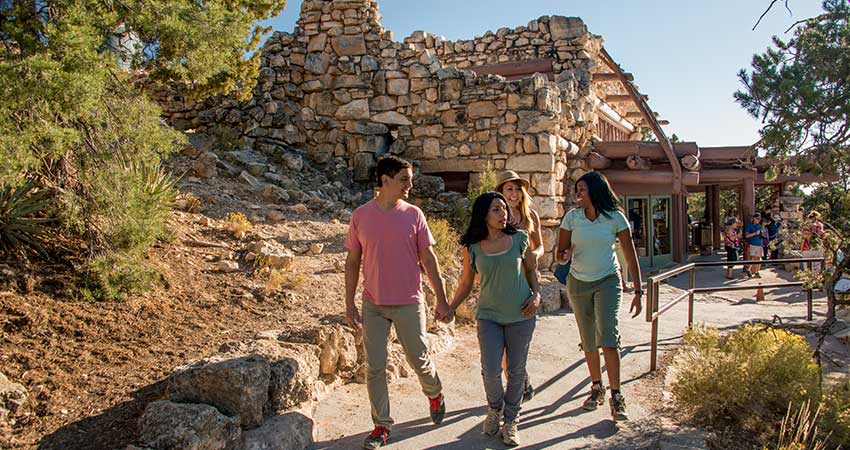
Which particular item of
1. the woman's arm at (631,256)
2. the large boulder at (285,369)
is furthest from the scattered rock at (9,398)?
the woman's arm at (631,256)

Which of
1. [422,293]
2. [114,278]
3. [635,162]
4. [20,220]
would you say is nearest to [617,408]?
[422,293]

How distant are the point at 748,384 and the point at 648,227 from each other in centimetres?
1135

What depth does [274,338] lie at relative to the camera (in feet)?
14.6

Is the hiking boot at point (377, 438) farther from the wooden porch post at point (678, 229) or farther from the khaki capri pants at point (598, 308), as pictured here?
the wooden porch post at point (678, 229)

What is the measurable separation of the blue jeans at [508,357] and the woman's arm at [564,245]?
0.78m

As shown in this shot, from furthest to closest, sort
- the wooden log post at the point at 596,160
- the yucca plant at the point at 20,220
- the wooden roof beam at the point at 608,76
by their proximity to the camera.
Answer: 1. the wooden roof beam at the point at 608,76
2. the wooden log post at the point at 596,160
3. the yucca plant at the point at 20,220

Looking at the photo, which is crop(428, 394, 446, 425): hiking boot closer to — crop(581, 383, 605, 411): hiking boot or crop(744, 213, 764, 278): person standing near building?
crop(581, 383, 605, 411): hiking boot

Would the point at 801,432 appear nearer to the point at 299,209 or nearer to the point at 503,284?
the point at 503,284

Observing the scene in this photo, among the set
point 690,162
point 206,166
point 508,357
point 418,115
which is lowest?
point 508,357

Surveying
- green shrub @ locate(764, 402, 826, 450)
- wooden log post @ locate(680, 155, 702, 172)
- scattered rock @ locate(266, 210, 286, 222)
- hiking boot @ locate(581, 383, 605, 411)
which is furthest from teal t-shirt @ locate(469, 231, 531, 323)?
wooden log post @ locate(680, 155, 702, 172)

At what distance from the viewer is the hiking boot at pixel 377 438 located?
3711 mm

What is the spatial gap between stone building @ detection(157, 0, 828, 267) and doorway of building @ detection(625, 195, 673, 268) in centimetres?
219

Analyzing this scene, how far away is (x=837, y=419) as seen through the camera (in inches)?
155

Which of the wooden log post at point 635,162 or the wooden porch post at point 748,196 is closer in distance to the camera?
the wooden log post at point 635,162
